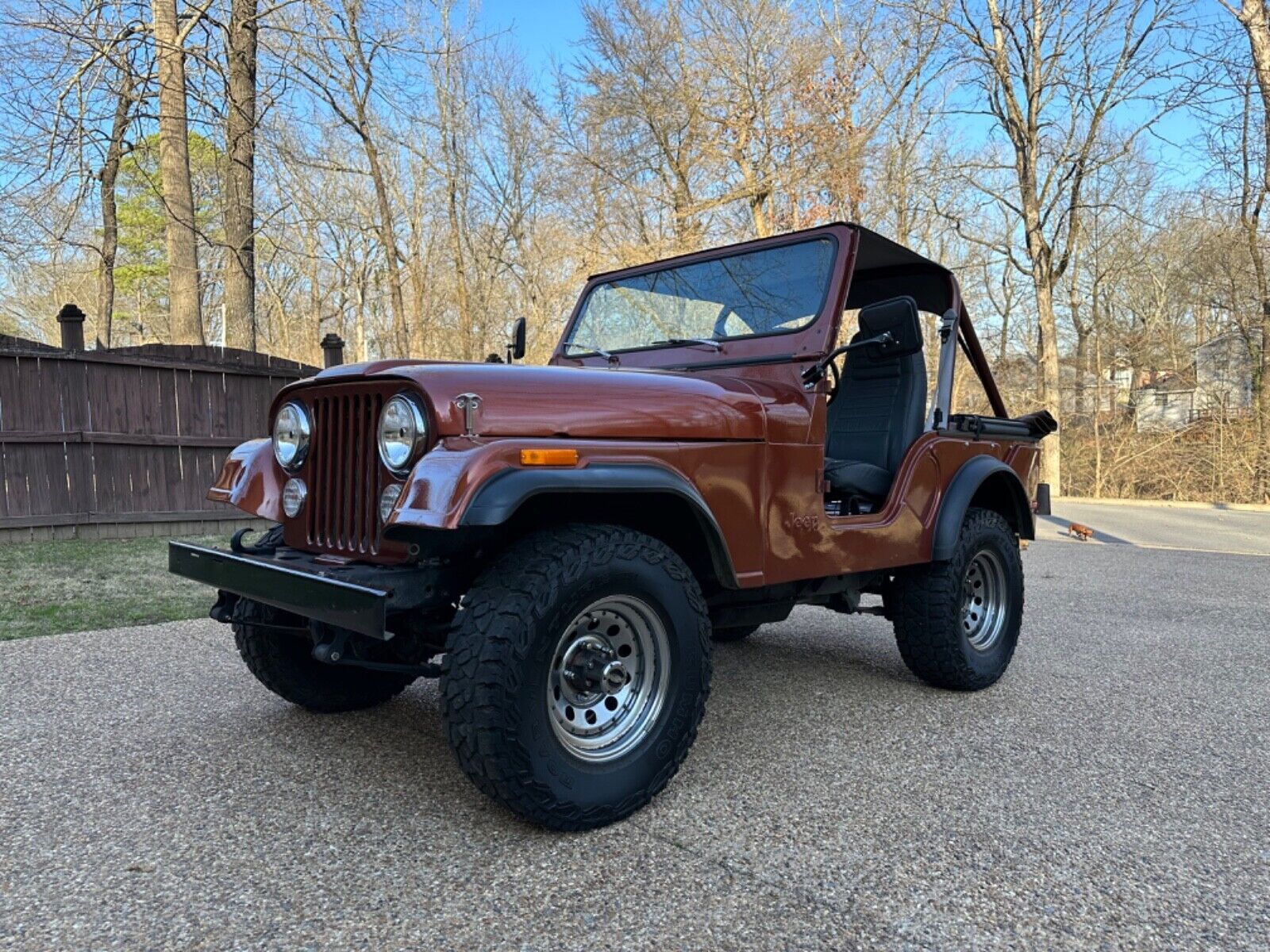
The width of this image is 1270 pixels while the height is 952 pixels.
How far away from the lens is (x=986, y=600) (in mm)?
4148

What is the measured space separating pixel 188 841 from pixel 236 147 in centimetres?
978

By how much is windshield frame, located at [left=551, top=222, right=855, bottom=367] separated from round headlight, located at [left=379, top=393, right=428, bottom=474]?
1479 millimetres

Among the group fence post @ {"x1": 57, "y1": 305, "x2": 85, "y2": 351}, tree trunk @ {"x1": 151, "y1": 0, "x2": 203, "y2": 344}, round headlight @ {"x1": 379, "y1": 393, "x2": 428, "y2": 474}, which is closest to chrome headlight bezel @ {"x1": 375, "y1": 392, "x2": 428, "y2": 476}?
round headlight @ {"x1": 379, "y1": 393, "x2": 428, "y2": 474}

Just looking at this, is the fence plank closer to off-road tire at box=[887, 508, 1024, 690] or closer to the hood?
the hood

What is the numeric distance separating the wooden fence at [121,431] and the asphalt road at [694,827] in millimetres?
4484

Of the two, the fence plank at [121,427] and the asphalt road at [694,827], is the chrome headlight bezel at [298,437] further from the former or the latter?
the fence plank at [121,427]

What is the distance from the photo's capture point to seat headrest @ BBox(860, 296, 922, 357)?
10.8 ft

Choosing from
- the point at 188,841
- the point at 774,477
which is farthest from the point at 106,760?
the point at 774,477

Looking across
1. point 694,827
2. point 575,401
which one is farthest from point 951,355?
point 694,827

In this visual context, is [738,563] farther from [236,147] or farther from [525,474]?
[236,147]

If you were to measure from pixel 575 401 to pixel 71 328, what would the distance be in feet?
25.0

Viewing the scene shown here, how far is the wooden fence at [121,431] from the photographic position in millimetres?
7590

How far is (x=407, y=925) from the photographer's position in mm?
1915

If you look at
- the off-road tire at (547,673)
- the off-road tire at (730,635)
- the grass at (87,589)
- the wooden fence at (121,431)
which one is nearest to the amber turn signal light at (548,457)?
the off-road tire at (547,673)
